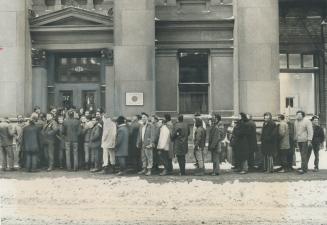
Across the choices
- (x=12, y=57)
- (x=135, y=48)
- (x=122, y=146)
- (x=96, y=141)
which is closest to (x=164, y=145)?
(x=122, y=146)

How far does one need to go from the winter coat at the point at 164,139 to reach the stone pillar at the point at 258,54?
3849mm

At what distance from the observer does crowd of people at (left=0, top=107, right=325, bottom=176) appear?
17.3 metres

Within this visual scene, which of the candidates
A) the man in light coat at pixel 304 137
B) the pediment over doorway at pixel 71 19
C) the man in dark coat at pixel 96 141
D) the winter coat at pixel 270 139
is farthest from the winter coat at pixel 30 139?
the man in light coat at pixel 304 137

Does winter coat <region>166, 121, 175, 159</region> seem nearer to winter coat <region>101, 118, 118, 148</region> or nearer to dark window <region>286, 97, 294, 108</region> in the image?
winter coat <region>101, 118, 118, 148</region>

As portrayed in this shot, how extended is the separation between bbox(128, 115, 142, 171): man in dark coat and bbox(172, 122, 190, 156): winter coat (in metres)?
1.33

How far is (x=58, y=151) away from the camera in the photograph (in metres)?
18.9

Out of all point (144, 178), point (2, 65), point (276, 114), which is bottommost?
point (144, 178)

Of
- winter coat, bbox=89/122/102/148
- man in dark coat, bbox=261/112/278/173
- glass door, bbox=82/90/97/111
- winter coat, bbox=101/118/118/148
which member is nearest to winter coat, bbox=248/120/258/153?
man in dark coat, bbox=261/112/278/173

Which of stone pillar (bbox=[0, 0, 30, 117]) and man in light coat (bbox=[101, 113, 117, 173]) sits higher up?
stone pillar (bbox=[0, 0, 30, 117])

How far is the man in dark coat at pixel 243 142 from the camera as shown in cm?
1753

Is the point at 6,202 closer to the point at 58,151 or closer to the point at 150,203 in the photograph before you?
the point at 150,203

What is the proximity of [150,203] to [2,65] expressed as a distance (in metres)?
10.6

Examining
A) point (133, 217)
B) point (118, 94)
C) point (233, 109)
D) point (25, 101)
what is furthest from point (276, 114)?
point (133, 217)

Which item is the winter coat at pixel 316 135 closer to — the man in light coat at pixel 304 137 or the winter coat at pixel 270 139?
the man in light coat at pixel 304 137
